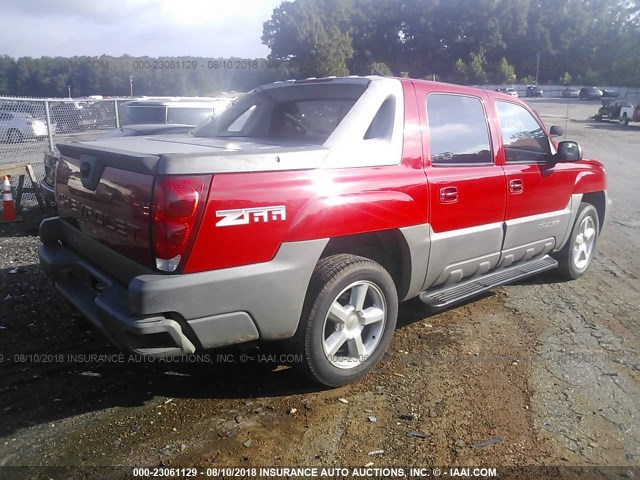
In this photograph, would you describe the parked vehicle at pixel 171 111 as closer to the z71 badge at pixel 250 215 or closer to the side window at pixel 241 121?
the side window at pixel 241 121

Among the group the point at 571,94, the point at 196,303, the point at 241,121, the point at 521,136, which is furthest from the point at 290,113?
the point at 571,94

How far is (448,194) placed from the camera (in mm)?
3674

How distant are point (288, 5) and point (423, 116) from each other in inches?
2952

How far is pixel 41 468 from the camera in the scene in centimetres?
250

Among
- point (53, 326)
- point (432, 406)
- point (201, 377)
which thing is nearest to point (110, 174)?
point (201, 377)

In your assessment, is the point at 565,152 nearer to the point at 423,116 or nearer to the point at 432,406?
the point at 423,116

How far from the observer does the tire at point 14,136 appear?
8984 millimetres

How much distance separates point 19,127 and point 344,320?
8313mm

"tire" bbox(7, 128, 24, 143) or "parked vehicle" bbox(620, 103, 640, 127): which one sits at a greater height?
"parked vehicle" bbox(620, 103, 640, 127)

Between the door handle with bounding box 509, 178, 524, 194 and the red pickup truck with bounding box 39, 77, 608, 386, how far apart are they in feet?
0.07

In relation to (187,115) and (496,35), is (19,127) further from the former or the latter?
(496,35)

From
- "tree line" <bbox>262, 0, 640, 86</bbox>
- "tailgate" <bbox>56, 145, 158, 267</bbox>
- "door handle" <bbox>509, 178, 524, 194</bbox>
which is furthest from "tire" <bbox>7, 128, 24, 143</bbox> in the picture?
"tree line" <bbox>262, 0, 640, 86</bbox>

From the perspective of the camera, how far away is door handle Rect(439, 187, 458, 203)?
11.9 feet

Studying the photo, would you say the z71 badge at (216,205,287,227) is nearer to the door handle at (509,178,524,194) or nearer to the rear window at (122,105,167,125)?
the door handle at (509,178,524,194)
